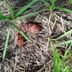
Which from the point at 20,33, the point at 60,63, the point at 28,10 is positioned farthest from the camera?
the point at 28,10

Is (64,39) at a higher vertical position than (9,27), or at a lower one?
lower

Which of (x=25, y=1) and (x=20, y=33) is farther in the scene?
(x=25, y=1)

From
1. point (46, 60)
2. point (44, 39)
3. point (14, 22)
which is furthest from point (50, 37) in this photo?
point (14, 22)

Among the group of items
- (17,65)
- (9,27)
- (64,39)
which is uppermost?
(9,27)

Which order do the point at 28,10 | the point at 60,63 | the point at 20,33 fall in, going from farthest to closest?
the point at 28,10
the point at 20,33
the point at 60,63

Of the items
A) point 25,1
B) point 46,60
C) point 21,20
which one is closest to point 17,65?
point 46,60

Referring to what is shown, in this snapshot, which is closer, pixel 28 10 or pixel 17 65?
pixel 17 65

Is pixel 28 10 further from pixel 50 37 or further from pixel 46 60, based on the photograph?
pixel 46 60

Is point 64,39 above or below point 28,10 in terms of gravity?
below

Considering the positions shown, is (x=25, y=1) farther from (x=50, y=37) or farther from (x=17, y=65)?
(x=17, y=65)
